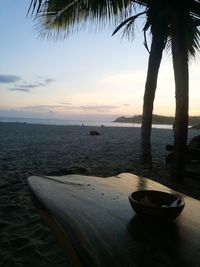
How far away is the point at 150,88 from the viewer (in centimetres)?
750

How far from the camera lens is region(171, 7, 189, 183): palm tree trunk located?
5.29m

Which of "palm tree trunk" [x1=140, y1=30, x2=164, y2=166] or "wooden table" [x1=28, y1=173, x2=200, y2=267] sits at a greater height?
"palm tree trunk" [x1=140, y1=30, x2=164, y2=166]

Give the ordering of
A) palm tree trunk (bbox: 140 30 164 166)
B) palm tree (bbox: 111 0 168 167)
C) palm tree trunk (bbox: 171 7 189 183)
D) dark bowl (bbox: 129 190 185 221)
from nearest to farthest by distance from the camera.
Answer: dark bowl (bbox: 129 190 185 221), palm tree trunk (bbox: 171 7 189 183), palm tree (bbox: 111 0 168 167), palm tree trunk (bbox: 140 30 164 166)

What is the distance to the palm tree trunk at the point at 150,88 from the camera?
23.7 ft

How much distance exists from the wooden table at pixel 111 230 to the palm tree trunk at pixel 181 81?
3.02 m

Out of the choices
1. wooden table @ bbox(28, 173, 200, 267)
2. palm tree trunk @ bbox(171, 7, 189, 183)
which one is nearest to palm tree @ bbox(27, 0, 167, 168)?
palm tree trunk @ bbox(171, 7, 189, 183)

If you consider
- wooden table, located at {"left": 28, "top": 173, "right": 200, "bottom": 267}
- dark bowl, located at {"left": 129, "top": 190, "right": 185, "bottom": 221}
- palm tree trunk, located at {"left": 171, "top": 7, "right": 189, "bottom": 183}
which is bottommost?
wooden table, located at {"left": 28, "top": 173, "right": 200, "bottom": 267}

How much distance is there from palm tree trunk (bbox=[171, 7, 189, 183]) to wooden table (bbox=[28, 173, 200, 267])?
3016mm

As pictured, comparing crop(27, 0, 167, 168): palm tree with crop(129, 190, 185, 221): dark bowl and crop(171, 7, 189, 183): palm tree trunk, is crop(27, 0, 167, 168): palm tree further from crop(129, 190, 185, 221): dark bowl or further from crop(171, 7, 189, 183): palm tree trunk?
crop(129, 190, 185, 221): dark bowl

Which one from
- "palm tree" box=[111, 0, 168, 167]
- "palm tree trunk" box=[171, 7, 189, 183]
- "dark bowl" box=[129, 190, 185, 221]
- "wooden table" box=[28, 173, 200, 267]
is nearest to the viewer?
"wooden table" box=[28, 173, 200, 267]

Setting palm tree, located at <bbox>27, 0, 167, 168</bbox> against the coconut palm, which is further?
palm tree, located at <bbox>27, 0, 167, 168</bbox>

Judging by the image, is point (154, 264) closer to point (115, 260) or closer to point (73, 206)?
point (115, 260)

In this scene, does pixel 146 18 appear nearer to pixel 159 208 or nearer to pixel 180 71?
pixel 180 71

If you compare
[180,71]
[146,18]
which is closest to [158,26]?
[146,18]
